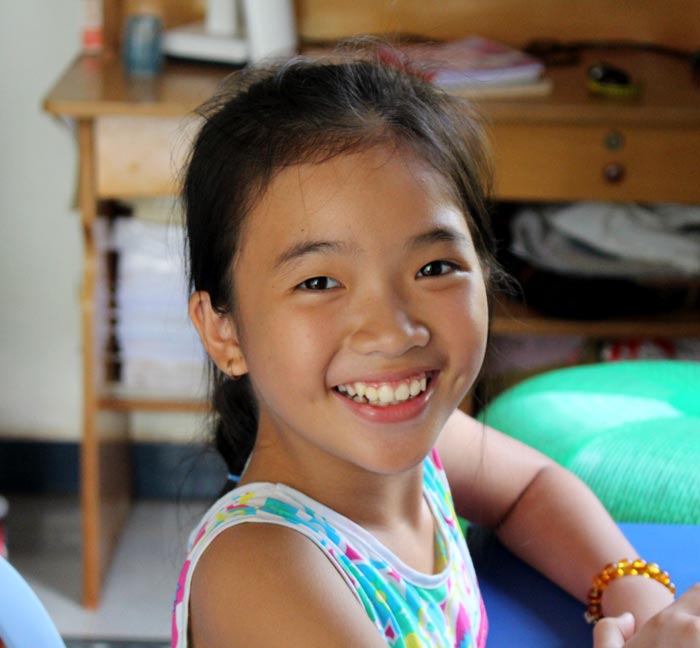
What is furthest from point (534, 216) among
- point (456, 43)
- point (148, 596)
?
point (148, 596)

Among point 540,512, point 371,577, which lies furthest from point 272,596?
point 540,512

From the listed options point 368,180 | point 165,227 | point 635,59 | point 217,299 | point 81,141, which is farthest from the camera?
point 635,59

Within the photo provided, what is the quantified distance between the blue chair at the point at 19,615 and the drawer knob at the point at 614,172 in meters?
1.45

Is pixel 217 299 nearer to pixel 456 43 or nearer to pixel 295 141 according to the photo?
pixel 295 141

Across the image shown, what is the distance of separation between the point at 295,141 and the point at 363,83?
94 millimetres

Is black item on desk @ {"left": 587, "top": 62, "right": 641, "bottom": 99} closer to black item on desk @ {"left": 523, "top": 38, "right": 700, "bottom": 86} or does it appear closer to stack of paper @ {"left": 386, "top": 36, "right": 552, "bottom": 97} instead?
stack of paper @ {"left": 386, "top": 36, "right": 552, "bottom": 97}

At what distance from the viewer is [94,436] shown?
228 centimetres

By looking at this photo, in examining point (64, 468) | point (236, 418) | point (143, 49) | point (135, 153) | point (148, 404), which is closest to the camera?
point (236, 418)

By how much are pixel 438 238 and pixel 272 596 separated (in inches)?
11.2

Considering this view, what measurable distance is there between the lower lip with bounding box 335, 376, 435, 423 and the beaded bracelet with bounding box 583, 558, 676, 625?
240mm

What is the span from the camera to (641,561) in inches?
39.8

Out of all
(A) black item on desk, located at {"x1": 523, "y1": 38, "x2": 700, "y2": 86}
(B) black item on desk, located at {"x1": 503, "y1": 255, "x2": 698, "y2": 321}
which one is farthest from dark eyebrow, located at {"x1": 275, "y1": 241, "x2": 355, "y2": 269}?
(A) black item on desk, located at {"x1": 523, "y1": 38, "x2": 700, "y2": 86}

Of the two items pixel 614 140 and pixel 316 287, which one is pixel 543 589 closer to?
pixel 316 287

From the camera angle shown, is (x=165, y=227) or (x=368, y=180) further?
(x=165, y=227)
